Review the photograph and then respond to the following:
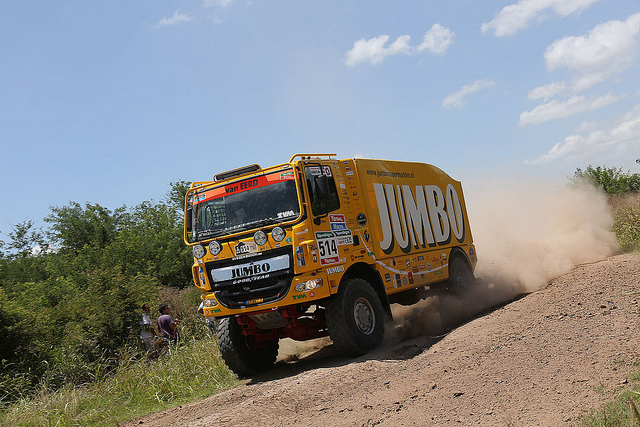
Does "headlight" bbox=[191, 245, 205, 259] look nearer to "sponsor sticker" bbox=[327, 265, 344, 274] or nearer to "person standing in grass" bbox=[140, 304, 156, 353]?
"sponsor sticker" bbox=[327, 265, 344, 274]

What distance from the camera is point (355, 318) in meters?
9.17

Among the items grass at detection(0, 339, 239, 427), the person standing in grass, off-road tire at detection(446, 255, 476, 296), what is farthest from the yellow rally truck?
the person standing in grass

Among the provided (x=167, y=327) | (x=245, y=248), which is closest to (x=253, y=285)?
(x=245, y=248)

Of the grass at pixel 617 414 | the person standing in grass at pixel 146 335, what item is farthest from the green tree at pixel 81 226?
the grass at pixel 617 414

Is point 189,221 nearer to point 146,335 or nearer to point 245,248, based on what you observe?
point 245,248

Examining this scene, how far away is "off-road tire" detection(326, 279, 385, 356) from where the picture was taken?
888 centimetres

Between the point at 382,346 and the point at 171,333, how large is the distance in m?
5.44

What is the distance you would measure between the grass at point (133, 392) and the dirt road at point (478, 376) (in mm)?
921

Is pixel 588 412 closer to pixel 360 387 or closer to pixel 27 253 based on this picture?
pixel 360 387

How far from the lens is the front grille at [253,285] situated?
8805 mm

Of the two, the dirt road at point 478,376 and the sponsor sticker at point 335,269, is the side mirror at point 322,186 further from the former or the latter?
the dirt road at point 478,376

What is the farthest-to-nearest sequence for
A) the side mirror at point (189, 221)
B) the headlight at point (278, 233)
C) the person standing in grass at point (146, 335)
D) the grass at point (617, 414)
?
the person standing in grass at point (146, 335) < the side mirror at point (189, 221) < the headlight at point (278, 233) < the grass at point (617, 414)

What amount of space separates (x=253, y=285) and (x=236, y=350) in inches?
55.6

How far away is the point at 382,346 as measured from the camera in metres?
9.84
